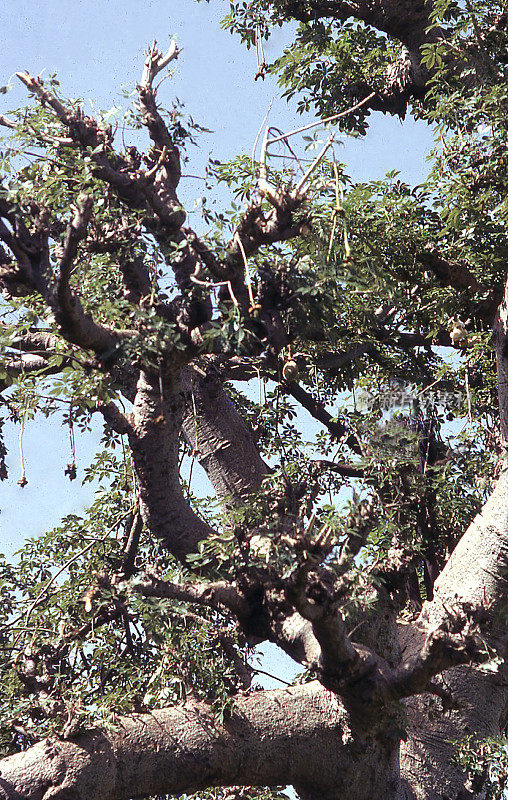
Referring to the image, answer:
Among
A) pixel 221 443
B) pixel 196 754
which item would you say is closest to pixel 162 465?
pixel 221 443

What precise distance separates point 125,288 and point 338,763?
328 cm

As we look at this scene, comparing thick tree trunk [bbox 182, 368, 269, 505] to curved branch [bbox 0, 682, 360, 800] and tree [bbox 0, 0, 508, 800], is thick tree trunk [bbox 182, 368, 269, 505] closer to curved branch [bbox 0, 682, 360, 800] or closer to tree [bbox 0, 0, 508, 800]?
tree [bbox 0, 0, 508, 800]

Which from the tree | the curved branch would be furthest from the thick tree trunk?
the curved branch

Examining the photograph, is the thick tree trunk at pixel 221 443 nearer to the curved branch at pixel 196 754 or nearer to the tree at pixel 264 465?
the tree at pixel 264 465

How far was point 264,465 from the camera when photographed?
648 cm

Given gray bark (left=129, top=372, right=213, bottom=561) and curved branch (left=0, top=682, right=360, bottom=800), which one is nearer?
curved branch (left=0, top=682, right=360, bottom=800)

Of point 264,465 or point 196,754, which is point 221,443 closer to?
point 264,465

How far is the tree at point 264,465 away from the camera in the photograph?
473cm

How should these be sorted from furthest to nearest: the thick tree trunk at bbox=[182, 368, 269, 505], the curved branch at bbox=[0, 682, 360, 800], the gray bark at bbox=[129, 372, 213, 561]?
the thick tree trunk at bbox=[182, 368, 269, 505]
the gray bark at bbox=[129, 372, 213, 561]
the curved branch at bbox=[0, 682, 360, 800]

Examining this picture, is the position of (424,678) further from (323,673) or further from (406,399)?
(406,399)

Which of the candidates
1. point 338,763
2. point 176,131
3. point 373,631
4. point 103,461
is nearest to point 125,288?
point 176,131

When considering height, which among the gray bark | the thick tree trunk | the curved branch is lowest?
the curved branch

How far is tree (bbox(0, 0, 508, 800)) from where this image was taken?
15.5ft

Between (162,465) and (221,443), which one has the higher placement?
(221,443)
